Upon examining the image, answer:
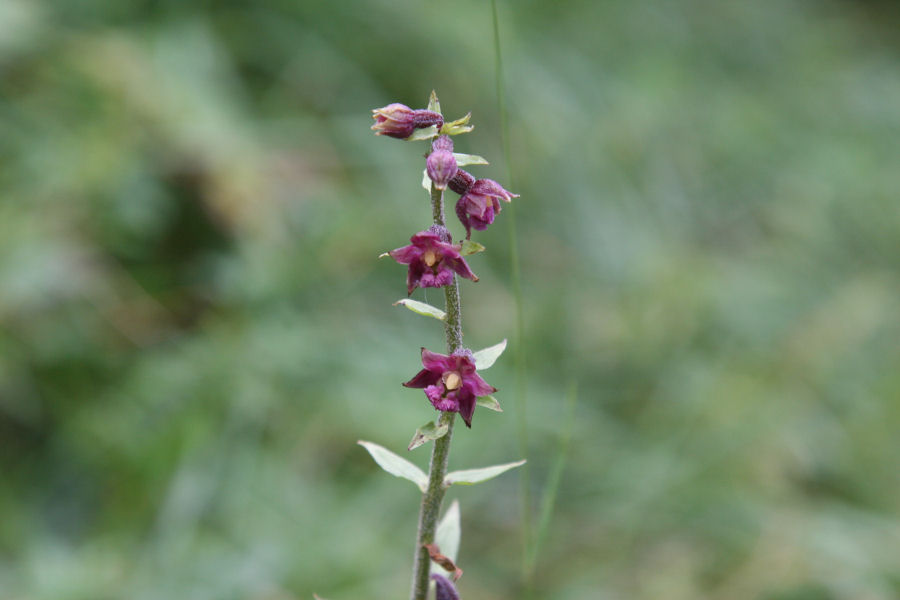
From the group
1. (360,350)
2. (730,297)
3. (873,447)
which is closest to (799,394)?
(873,447)

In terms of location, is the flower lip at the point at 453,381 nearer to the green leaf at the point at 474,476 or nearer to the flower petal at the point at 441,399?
the flower petal at the point at 441,399

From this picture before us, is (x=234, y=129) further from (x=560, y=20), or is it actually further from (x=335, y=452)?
(x=560, y=20)

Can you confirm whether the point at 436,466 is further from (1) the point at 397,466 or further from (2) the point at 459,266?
(2) the point at 459,266

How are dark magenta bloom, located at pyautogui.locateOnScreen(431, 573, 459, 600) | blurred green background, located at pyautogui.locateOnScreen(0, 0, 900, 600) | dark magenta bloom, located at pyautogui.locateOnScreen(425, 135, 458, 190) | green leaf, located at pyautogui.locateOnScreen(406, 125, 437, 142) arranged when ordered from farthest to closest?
blurred green background, located at pyautogui.locateOnScreen(0, 0, 900, 600), dark magenta bloom, located at pyautogui.locateOnScreen(431, 573, 459, 600), green leaf, located at pyautogui.locateOnScreen(406, 125, 437, 142), dark magenta bloom, located at pyautogui.locateOnScreen(425, 135, 458, 190)

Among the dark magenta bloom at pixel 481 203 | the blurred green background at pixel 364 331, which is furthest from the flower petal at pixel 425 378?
the blurred green background at pixel 364 331

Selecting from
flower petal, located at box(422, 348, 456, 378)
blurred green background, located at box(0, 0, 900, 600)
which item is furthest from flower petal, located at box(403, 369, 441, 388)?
blurred green background, located at box(0, 0, 900, 600)

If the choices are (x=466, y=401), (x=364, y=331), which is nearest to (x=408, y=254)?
(x=466, y=401)

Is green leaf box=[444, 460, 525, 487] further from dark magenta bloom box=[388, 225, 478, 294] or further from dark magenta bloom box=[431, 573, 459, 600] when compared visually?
dark magenta bloom box=[388, 225, 478, 294]
